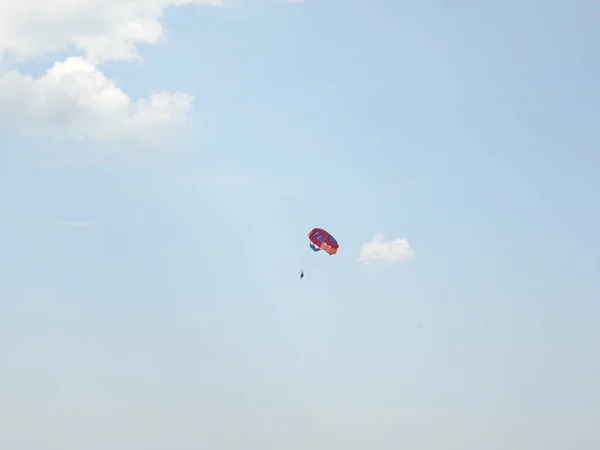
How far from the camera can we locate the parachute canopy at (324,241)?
79.3 m

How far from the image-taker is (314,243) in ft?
263

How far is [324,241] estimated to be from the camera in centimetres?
7944

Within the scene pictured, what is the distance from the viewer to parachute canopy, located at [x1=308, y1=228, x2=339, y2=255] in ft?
260
